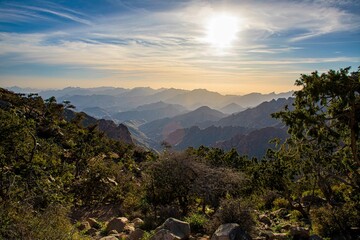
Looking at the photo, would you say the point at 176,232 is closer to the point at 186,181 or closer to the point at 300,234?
the point at 186,181

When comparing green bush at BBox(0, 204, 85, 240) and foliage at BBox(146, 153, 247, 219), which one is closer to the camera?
green bush at BBox(0, 204, 85, 240)

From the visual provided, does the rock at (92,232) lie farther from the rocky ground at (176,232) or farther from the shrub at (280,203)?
the shrub at (280,203)

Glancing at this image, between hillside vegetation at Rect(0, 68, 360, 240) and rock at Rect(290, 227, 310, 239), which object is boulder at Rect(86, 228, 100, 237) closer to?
hillside vegetation at Rect(0, 68, 360, 240)

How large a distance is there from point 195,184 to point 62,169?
9.18 metres

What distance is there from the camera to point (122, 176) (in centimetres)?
3722

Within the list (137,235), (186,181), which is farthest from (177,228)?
(186,181)

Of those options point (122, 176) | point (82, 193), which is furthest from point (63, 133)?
point (82, 193)

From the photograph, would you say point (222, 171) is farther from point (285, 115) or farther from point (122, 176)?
point (122, 176)

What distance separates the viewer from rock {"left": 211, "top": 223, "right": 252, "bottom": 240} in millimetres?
13289

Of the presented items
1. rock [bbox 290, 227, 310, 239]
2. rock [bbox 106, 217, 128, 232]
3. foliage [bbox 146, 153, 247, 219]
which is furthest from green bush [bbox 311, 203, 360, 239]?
rock [bbox 106, 217, 128, 232]

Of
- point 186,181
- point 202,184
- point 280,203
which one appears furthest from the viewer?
point 280,203

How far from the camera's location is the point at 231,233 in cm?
1341

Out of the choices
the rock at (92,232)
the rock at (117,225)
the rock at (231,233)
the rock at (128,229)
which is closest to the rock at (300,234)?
the rock at (231,233)

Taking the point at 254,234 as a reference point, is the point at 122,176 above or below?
below
